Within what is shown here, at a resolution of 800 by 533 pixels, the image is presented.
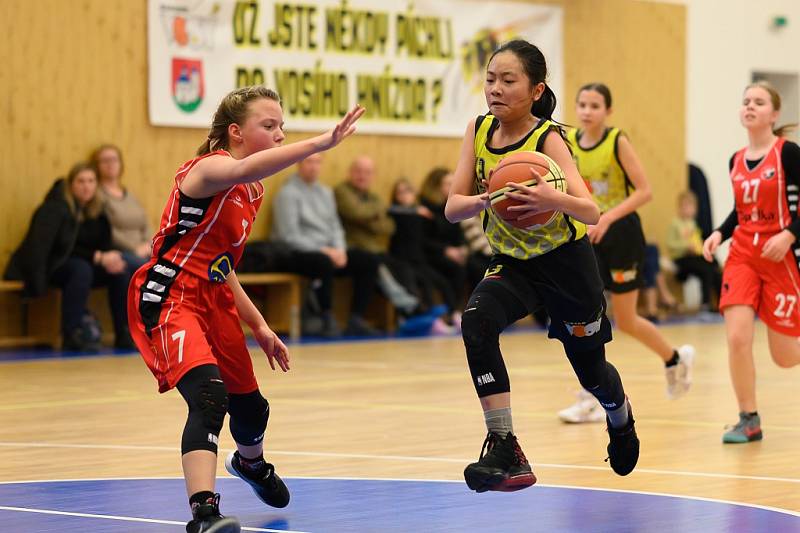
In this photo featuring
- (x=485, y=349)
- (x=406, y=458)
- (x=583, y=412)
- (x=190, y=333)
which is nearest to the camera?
(x=190, y=333)

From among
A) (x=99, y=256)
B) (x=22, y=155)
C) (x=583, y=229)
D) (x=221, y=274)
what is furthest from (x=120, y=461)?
(x=22, y=155)

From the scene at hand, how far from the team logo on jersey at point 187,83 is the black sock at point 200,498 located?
9.36 meters

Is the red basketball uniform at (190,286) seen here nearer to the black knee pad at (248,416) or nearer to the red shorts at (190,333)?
the red shorts at (190,333)

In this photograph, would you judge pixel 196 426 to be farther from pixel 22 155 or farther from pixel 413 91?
pixel 413 91

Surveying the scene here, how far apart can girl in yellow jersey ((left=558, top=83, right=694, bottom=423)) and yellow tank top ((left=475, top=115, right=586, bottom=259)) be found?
8.64 feet

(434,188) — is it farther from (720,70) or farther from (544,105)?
(544,105)

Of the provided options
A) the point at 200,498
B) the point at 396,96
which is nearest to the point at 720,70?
the point at 396,96

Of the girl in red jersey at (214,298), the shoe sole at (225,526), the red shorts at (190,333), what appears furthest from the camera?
the red shorts at (190,333)

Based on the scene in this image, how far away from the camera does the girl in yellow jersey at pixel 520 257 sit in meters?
4.69

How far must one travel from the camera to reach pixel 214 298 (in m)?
4.58

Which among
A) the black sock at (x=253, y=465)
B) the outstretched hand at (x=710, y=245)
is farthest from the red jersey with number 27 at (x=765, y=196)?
the black sock at (x=253, y=465)

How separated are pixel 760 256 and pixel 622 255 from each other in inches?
44.0

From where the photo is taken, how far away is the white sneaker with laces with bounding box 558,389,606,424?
24.1ft

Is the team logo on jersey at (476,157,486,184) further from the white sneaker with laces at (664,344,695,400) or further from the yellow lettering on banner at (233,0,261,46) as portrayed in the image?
the yellow lettering on banner at (233,0,261,46)
